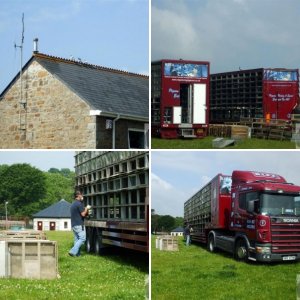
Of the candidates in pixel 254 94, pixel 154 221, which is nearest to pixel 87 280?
pixel 154 221

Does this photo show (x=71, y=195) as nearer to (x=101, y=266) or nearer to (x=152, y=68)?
(x=101, y=266)

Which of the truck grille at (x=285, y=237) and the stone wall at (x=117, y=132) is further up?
the stone wall at (x=117, y=132)

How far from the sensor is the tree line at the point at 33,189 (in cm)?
684

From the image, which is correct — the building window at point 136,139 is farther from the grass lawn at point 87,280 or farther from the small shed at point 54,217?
the grass lawn at point 87,280

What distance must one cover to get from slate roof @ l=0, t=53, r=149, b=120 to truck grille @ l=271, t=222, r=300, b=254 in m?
1.92

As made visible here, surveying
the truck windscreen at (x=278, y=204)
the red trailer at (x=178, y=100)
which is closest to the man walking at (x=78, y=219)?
the red trailer at (x=178, y=100)

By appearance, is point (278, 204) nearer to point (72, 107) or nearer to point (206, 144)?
point (206, 144)

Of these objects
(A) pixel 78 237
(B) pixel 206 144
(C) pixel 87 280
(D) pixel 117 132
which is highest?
(D) pixel 117 132

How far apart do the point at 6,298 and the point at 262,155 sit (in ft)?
9.86

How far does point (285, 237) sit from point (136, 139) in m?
1.92

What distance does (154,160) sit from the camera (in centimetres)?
654

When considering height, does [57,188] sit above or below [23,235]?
above

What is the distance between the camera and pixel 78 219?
6.95 m

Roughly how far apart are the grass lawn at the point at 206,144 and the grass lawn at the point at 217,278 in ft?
3.28
